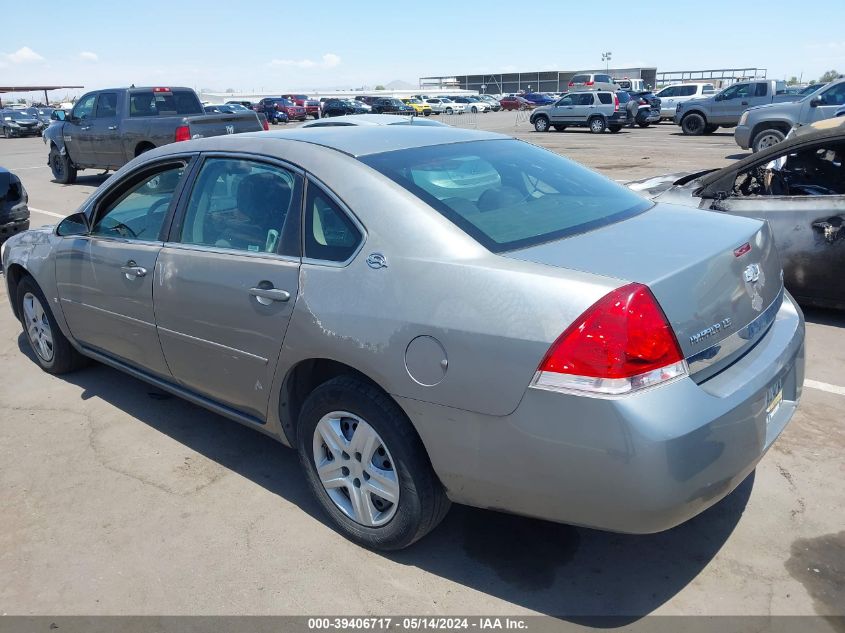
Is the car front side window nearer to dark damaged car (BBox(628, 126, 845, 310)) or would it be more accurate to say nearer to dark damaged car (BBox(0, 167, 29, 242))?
dark damaged car (BBox(628, 126, 845, 310))

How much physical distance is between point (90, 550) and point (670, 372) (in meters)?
2.54

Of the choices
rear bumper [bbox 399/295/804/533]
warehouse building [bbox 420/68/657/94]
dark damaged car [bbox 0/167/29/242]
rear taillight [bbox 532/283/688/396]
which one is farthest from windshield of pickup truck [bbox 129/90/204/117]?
warehouse building [bbox 420/68/657/94]

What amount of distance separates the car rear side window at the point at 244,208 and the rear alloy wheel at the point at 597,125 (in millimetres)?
27123

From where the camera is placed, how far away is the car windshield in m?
2.87

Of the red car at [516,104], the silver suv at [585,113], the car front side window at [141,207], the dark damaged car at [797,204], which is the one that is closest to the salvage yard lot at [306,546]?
the car front side window at [141,207]

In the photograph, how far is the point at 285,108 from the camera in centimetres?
4494

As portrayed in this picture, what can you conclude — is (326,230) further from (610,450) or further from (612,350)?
(610,450)

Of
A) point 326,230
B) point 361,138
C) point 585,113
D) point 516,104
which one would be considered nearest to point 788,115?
point 585,113

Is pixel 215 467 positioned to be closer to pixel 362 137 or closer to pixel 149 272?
pixel 149 272

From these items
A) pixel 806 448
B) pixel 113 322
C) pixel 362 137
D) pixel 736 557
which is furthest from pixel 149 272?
pixel 806 448

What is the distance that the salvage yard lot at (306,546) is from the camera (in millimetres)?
2795

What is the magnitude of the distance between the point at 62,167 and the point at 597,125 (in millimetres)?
20179

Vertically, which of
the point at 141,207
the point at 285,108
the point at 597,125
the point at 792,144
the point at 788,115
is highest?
the point at 285,108

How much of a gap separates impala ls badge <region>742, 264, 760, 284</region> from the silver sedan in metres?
0.03
